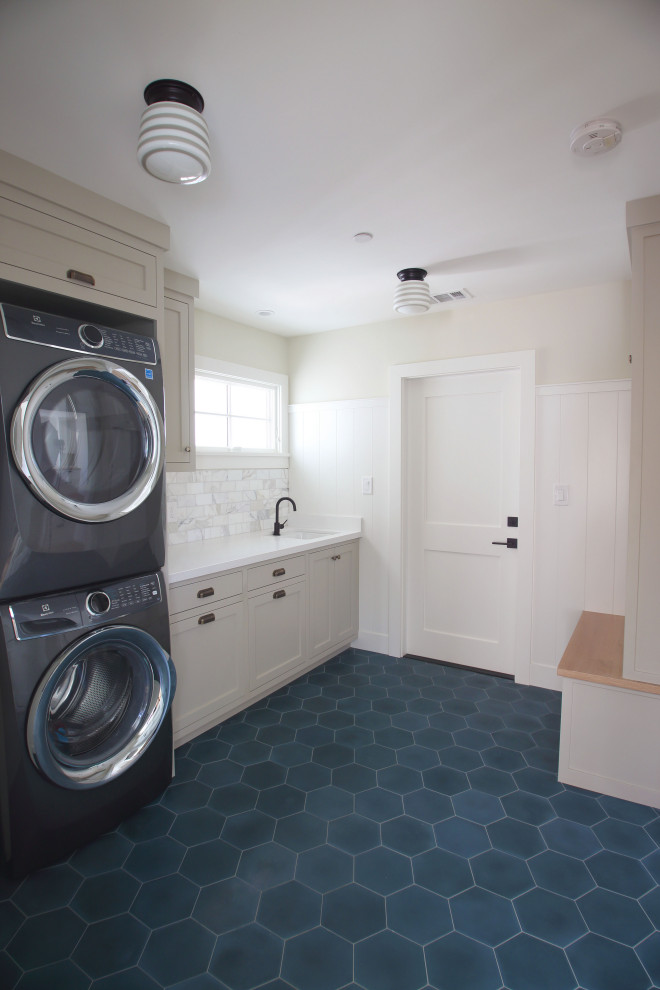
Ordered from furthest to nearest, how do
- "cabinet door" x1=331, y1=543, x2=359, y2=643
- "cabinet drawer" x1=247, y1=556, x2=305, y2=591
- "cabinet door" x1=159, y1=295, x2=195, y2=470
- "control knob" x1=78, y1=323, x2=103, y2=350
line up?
1. "cabinet door" x1=331, y1=543, x2=359, y2=643
2. "cabinet drawer" x1=247, y1=556, x2=305, y2=591
3. "cabinet door" x1=159, y1=295, x2=195, y2=470
4. "control knob" x1=78, y1=323, x2=103, y2=350

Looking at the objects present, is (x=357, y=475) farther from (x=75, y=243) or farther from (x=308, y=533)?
(x=75, y=243)

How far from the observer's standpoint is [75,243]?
6.37ft

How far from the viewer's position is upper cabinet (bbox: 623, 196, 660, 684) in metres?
2.08

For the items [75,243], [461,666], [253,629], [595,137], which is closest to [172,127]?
[75,243]

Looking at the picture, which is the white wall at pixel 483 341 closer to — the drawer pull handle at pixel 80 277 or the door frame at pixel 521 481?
the door frame at pixel 521 481

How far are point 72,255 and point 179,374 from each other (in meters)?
0.90

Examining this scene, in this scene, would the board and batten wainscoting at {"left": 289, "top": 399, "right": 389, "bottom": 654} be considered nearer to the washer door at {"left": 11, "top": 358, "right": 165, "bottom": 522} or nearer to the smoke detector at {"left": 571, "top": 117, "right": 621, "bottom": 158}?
the washer door at {"left": 11, "top": 358, "right": 165, "bottom": 522}

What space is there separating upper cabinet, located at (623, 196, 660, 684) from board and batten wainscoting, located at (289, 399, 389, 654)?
187 centimetres

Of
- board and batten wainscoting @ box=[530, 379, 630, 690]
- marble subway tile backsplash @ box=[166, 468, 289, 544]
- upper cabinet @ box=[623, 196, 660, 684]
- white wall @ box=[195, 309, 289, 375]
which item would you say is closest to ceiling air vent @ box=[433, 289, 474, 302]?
board and batten wainscoting @ box=[530, 379, 630, 690]

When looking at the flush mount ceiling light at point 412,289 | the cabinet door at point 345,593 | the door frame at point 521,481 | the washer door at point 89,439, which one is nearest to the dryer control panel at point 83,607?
the washer door at point 89,439

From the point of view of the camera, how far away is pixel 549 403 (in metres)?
3.19

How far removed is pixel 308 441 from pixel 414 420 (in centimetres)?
88

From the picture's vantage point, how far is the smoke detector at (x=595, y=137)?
1616 millimetres

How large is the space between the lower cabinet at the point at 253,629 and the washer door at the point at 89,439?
68 cm
